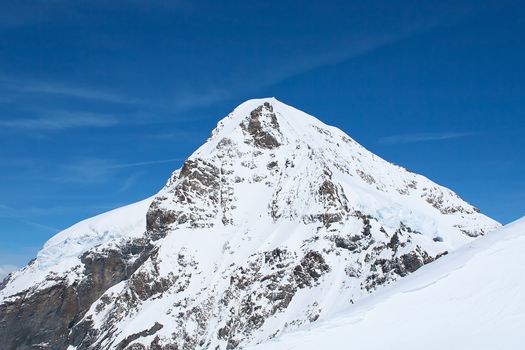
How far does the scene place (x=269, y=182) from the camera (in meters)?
122

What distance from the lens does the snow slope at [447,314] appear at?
13438 mm

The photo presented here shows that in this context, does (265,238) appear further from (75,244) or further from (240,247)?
(75,244)

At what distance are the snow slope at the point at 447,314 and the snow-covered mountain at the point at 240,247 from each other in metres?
66.4

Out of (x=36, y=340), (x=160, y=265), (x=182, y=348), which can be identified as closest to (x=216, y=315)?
(x=182, y=348)

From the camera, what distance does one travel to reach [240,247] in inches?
4299

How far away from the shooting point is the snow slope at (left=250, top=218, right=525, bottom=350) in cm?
1344

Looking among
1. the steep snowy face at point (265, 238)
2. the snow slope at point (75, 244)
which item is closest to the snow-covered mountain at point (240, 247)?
the steep snowy face at point (265, 238)

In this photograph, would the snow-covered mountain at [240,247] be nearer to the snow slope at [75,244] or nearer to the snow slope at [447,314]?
the snow slope at [75,244]

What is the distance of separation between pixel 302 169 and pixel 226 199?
16.6 meters

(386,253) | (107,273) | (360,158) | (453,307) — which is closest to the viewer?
(453,307)

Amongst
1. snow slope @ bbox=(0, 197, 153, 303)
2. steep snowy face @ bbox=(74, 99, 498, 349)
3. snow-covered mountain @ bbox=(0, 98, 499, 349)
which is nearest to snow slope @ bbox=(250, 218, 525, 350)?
steep snowy face @ bbox=(74, 99, 498, 349)

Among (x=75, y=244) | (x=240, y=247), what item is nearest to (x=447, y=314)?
(x=240, y=247)

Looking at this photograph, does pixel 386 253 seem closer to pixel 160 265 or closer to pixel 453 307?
pixel 160 265

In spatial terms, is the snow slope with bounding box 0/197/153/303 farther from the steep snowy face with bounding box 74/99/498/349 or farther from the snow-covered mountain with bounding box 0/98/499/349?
the steep snowy face with bounding box 74/99/498/349
